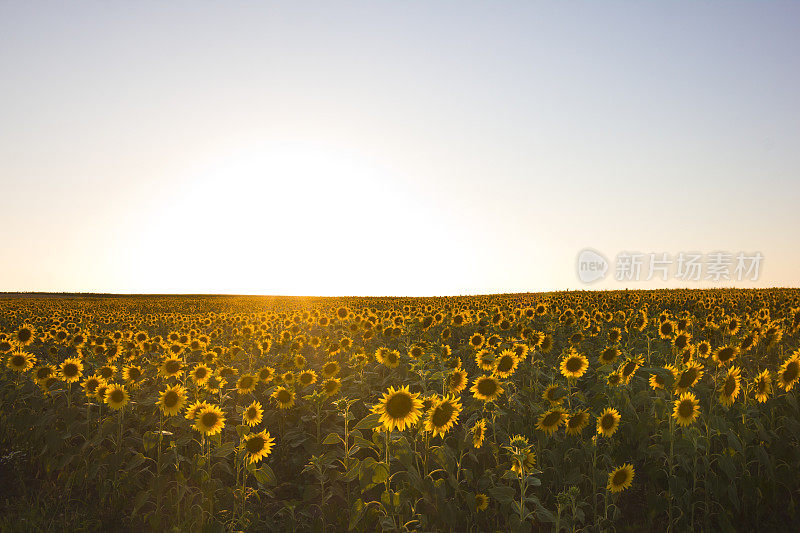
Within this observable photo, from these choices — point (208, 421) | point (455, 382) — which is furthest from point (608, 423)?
point (208, 421)

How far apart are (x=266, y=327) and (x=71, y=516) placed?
32.2 ft

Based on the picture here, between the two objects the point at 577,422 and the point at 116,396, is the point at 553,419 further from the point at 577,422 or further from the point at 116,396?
the point at 116,396

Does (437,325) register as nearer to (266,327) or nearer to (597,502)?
(266,327)

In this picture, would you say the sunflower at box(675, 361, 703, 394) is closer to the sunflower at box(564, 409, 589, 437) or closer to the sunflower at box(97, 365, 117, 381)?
the sunflower at box(564, 409, 589, 437)

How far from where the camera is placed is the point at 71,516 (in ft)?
17.2

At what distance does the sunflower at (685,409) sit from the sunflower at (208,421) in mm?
5134

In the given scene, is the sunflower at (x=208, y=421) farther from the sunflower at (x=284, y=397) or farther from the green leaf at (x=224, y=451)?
the sunflower at (x=284, y=397)

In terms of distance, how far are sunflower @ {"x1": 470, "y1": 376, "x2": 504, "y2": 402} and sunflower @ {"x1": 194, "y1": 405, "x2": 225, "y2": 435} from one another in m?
3.05

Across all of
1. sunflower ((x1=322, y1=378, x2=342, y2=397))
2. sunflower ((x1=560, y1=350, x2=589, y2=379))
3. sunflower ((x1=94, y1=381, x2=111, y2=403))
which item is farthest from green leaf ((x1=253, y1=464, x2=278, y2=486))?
sunflower ((x1=560, y1=350, x2=589, y2=379))

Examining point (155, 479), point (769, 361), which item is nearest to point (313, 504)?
point (155, 479)

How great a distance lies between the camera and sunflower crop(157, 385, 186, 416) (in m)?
6.19

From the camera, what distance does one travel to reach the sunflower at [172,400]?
6.19 metres

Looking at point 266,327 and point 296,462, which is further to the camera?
point 266,327

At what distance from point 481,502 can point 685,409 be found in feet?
8.06
